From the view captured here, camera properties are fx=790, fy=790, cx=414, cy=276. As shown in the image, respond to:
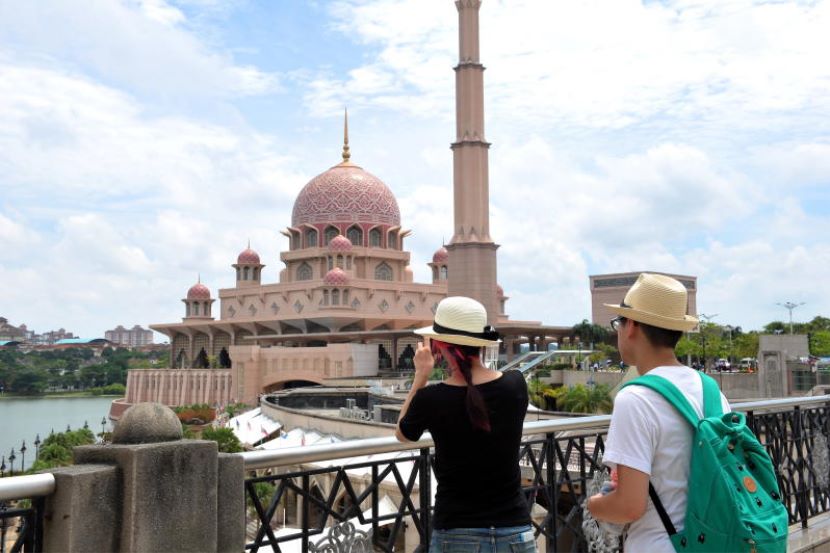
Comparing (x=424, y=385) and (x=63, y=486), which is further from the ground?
(x=424, y=385)

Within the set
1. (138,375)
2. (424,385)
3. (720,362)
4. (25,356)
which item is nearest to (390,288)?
(138,375)

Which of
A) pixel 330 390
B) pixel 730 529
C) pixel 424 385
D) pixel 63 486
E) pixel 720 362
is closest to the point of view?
pixel 730 529

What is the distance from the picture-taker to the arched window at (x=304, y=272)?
165ft

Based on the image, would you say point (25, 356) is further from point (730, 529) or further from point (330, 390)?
point (730, 529)

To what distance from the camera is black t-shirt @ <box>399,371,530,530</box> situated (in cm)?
271

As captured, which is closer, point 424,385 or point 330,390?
point 424,385

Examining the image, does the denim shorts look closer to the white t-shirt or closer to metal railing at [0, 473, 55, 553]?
the white t-shirt

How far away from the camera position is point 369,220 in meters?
50.6

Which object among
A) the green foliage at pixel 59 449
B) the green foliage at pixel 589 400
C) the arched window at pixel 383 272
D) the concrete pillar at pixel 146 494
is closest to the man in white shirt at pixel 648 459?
the concrete pillar at pixel 146 494

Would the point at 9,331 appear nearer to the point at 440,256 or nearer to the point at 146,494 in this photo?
the point at 440,256

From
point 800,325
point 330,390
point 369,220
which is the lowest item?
point 330,390

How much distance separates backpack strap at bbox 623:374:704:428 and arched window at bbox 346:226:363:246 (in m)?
48.1

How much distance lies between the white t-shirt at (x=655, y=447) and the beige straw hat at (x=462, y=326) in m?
0.70

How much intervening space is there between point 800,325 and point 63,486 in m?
61.7
